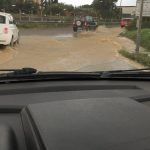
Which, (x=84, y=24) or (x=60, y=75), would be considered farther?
(x=84, y=24)

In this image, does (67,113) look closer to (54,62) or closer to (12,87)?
(12,87)

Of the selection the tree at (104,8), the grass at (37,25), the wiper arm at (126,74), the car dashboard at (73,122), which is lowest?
the tree at (104,8)

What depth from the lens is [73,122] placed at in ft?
7.20

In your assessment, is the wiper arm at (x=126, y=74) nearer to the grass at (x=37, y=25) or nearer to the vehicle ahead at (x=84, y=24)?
the vehicle ahead at (x=84, y=24)

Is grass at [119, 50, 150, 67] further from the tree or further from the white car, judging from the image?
the tree

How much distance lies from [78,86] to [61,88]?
0.13 meters

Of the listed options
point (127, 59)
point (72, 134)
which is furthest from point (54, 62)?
point (72, 134)

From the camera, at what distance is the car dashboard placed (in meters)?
1.99

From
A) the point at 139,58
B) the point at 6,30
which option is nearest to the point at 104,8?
the point at 6,30

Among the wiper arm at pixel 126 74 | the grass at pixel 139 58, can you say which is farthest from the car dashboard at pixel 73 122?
the grass at pixel 139 58

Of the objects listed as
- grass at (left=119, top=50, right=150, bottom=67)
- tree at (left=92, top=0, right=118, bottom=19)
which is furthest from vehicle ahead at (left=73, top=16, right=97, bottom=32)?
tree at (left=92, top=0, right=118, bottom=19)

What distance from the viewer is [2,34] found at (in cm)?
2156

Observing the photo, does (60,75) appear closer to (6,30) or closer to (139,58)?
(139,58)

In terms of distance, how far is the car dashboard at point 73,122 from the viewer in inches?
78.2
